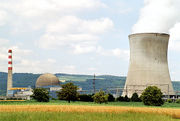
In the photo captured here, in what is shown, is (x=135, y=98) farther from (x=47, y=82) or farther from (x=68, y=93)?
(x=47, y=82)

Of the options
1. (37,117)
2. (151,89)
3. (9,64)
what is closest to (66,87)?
(151,89)

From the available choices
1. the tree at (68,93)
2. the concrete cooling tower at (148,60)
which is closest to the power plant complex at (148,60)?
the concrete cooling tower at (148,60)

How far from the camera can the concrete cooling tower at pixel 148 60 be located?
41.7 m

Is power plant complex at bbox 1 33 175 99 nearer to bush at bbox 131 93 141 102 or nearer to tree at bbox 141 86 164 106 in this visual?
bush at bbox 131 93 141 102

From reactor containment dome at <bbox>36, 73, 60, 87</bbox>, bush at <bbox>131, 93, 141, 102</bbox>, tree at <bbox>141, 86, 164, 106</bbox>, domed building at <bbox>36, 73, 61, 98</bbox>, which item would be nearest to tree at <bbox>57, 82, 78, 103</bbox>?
tree at <bbox>141, 86, 164, 106</bbox>

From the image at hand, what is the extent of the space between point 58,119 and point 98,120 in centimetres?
166

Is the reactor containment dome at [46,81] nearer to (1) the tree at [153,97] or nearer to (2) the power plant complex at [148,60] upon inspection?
(2) the power plant complex at [148,60]

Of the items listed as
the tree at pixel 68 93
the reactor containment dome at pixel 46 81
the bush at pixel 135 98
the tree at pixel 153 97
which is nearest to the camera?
the tree at pixel 153 97

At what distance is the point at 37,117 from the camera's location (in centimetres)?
1312

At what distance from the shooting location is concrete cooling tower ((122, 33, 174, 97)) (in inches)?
1642

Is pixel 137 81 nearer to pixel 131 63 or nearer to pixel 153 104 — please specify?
pixel 131 63

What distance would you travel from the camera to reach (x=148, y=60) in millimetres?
42312

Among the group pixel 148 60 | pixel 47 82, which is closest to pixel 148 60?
pixel 148 60

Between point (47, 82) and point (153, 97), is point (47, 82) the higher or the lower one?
the higher one
